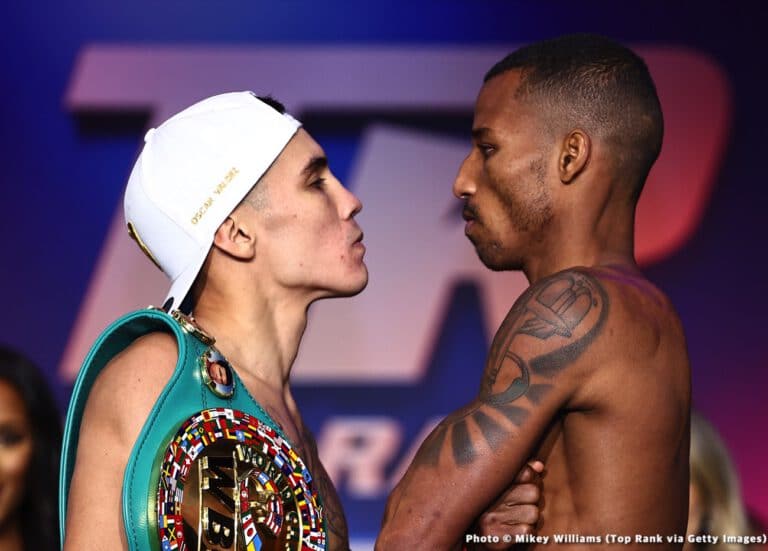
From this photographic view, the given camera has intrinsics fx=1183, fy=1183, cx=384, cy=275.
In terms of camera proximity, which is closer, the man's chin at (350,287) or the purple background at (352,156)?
the man's chin at (350,287)

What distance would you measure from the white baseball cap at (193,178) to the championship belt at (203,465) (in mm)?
230

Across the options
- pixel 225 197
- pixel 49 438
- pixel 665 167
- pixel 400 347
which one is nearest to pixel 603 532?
pixel 225 197

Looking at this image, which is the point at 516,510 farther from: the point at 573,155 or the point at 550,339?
the point at 573,155

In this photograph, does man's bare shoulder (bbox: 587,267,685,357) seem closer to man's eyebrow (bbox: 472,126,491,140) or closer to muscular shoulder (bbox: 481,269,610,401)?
muscular shoulder (bbox: 481,269,610,401)

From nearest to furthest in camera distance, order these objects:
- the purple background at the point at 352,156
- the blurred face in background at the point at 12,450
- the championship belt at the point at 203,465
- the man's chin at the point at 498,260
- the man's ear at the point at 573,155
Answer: the championship belt at the point at 203,465, the man's ear at the point at 573,155, the man's chin at the point at 498,260, the blurred face in background at the point at 12,450, the purple background at the point at 352,156

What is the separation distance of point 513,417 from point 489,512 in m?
0.22

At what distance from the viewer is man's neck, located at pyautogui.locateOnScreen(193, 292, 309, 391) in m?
2.81

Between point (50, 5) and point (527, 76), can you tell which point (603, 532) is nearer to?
point (527, 76)

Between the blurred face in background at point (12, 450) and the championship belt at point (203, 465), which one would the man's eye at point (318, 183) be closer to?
the championship belt at point (203, 465)

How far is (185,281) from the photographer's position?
2.78 meters

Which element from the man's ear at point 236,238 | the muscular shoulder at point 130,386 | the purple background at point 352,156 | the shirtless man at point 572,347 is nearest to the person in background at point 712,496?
the purple background at point 352,156

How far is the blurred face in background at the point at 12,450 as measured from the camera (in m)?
3.75

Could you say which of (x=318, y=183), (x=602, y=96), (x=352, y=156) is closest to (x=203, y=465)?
(x=318, y=183)

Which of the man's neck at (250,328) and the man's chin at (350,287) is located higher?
the man's chin at (350,287)
